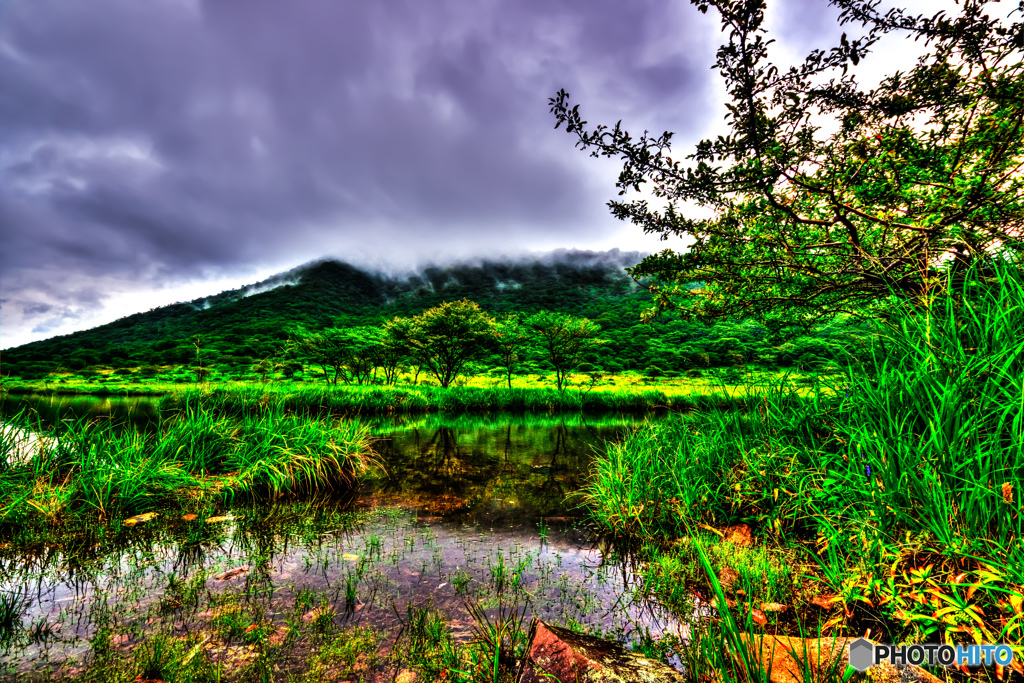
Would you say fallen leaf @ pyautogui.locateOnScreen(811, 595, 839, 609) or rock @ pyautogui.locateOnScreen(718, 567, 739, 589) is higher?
fallen leaf @ pyautogui.locateOnScreen(811, 595, 839, 609)

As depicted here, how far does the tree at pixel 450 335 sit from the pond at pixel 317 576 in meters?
20.1

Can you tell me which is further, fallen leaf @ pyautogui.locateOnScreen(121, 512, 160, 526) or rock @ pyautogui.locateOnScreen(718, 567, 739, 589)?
fallen leaf @ pyautogui.locateOnScreen(121, 512, 160, 526)

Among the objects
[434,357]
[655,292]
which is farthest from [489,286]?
[655,292]

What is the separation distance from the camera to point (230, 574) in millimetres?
3402

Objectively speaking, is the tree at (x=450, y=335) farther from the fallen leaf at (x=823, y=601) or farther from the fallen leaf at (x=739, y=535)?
the fallen leaf at (x=823, y=601)

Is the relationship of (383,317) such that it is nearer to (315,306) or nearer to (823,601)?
(315,306)

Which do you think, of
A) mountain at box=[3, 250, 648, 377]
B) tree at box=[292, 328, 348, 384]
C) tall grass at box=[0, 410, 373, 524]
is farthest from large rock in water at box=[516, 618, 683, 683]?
mountain at box=[3, 250, 648, 377]

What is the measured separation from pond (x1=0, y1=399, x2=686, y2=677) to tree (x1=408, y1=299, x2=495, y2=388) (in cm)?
2010

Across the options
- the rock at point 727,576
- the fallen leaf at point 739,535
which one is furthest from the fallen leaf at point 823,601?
the fallen leaf at point 739,535

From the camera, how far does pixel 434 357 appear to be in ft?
95.2

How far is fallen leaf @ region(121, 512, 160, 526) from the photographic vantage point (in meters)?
4.46

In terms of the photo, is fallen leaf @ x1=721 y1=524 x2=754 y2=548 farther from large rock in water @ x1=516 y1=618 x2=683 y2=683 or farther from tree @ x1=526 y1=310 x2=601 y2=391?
tree @ x1=526 y1=310 x2=601 y2=391

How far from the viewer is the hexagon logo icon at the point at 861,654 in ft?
5.53

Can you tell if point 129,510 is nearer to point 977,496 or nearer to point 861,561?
point 861,561
